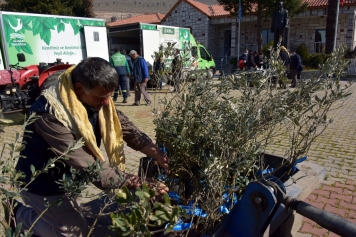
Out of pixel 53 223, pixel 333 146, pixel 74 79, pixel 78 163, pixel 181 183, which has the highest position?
pixel 74 79

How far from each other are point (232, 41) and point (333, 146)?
25.1 metres

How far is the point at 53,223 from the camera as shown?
220 cm

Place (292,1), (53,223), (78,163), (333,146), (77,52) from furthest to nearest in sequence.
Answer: (292,1), (77,52), (333,146), (53,223), (78,163)

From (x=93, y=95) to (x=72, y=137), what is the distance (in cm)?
30

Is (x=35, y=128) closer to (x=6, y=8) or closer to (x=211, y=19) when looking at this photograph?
(x=211, y=19)

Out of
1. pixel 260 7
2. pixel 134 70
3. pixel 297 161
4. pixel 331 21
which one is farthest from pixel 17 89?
pixel 260 7

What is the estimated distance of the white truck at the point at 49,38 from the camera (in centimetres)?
934

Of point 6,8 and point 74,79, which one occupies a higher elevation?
point 6,8

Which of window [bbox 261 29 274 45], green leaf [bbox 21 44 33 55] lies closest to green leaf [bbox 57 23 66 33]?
green leaf [bbox 21 44 33 55]

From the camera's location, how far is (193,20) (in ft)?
106

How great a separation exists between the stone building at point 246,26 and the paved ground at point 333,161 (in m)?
16.0

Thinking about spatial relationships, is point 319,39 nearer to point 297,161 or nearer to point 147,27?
point 147,27

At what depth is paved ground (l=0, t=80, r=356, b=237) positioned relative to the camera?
3.63 metres

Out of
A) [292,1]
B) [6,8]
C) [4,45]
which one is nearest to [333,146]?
[4,45]
